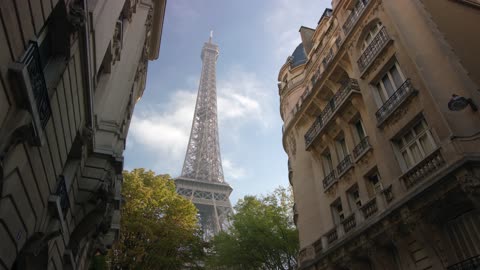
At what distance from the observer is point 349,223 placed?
1516 cm

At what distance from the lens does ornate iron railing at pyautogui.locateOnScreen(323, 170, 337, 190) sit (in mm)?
17691

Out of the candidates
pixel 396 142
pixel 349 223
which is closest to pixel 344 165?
pixel 349 223

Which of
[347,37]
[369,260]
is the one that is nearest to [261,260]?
[369,260]

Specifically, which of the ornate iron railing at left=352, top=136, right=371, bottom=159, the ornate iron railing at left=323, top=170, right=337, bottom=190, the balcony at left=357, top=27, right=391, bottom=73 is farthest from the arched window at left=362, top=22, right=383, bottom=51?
the ornate iron railing at left=323, top=170, right=337, bottom=190

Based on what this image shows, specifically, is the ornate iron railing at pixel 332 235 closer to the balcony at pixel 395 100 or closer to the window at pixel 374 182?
the window at pixel 374 182

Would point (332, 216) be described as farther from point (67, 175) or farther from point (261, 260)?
point (67, 175)

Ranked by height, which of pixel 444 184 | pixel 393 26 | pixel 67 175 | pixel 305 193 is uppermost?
pixel 393 26

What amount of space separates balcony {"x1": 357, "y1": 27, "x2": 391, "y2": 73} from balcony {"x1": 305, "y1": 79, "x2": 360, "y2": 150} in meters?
1.01

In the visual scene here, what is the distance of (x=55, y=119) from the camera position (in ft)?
23.4

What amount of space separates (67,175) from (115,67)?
730cm

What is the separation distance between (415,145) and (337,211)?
6.53 meters

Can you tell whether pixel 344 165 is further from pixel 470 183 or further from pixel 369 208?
pixel 470 183

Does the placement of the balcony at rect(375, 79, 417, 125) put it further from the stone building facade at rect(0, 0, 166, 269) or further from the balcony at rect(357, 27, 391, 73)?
the stone building facade at rect(0, 0, 166, 269)

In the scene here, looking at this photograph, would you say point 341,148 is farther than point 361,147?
Yes
